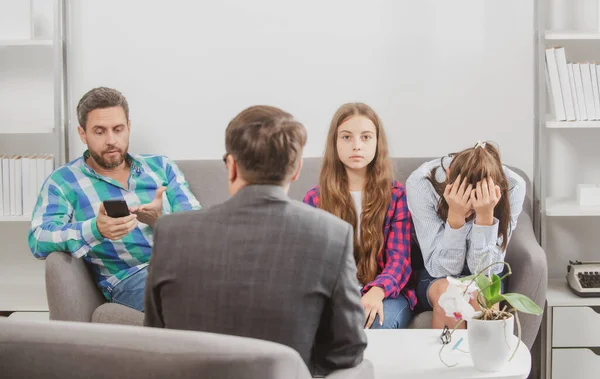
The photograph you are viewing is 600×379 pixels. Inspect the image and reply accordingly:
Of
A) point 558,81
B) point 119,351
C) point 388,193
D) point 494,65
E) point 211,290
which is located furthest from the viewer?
point 494,65

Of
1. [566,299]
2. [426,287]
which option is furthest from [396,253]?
[566,299]

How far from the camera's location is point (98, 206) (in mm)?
2951

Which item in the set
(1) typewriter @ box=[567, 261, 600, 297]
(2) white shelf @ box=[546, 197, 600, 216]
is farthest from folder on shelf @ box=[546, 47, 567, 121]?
(1) typewriter @ box=[567, 261, 600, 297]

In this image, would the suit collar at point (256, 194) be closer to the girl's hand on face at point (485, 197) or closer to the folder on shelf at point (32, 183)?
the girl's hand on face at point (485, 197)

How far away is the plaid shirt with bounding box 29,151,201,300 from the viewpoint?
9.37 feet

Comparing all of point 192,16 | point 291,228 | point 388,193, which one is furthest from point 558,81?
point 291,228

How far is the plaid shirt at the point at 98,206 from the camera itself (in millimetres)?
2857

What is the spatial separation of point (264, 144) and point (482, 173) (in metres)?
1.26

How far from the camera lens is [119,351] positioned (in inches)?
45.3

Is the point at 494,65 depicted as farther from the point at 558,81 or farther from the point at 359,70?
the point at 359,70

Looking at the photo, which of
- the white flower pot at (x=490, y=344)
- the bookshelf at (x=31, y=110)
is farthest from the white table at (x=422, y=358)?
the bookshelf at (x=31, y=110)

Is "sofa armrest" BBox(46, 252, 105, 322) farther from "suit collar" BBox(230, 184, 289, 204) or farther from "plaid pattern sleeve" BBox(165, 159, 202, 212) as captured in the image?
"suit collar" BBox(230, 184, 289, 204)

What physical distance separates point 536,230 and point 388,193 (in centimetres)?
78

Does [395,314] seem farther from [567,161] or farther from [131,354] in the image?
[131,354]
